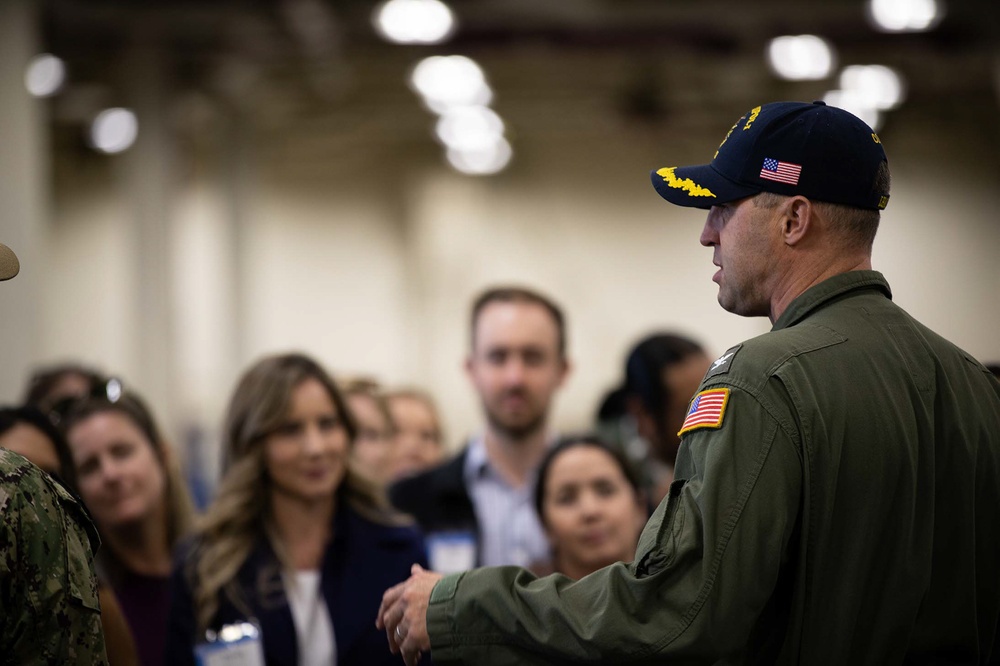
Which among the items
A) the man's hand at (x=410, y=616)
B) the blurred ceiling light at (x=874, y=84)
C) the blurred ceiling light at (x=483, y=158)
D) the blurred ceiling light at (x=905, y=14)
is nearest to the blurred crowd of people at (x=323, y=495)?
the man's hand at (x=410, y=616)

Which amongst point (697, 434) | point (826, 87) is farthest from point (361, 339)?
point (697, 434)

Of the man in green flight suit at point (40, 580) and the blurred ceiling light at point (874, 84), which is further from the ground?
the blurred ceiling light at point (874, 84)

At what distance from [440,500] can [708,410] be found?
2146 mm

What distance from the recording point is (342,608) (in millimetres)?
2953

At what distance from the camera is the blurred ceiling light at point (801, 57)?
28.4 feet

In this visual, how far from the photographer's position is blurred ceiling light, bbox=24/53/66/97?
897 centimetres

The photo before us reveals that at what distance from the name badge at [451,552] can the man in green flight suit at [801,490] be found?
1481mm

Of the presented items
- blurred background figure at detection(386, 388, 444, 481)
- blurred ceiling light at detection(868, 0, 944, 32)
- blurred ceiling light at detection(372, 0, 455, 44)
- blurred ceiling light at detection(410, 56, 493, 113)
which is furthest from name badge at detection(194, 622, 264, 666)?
blurred ceiling light at detection(410, 56, 493, 113)

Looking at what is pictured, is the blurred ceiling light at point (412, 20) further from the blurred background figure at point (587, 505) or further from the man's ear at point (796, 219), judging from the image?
the man's ear at point (796, 219)

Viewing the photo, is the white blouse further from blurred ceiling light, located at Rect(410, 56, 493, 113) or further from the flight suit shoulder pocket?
blurred ceiling light, located at Rect(410, 56, 493, 113)

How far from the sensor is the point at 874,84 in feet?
32.9

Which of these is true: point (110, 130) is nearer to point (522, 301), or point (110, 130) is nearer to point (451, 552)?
point (522, 301)

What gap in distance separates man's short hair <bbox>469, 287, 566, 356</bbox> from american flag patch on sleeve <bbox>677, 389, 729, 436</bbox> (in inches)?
87.5

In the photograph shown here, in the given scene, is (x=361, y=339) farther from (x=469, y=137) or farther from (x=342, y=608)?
(x=342, y=608)
